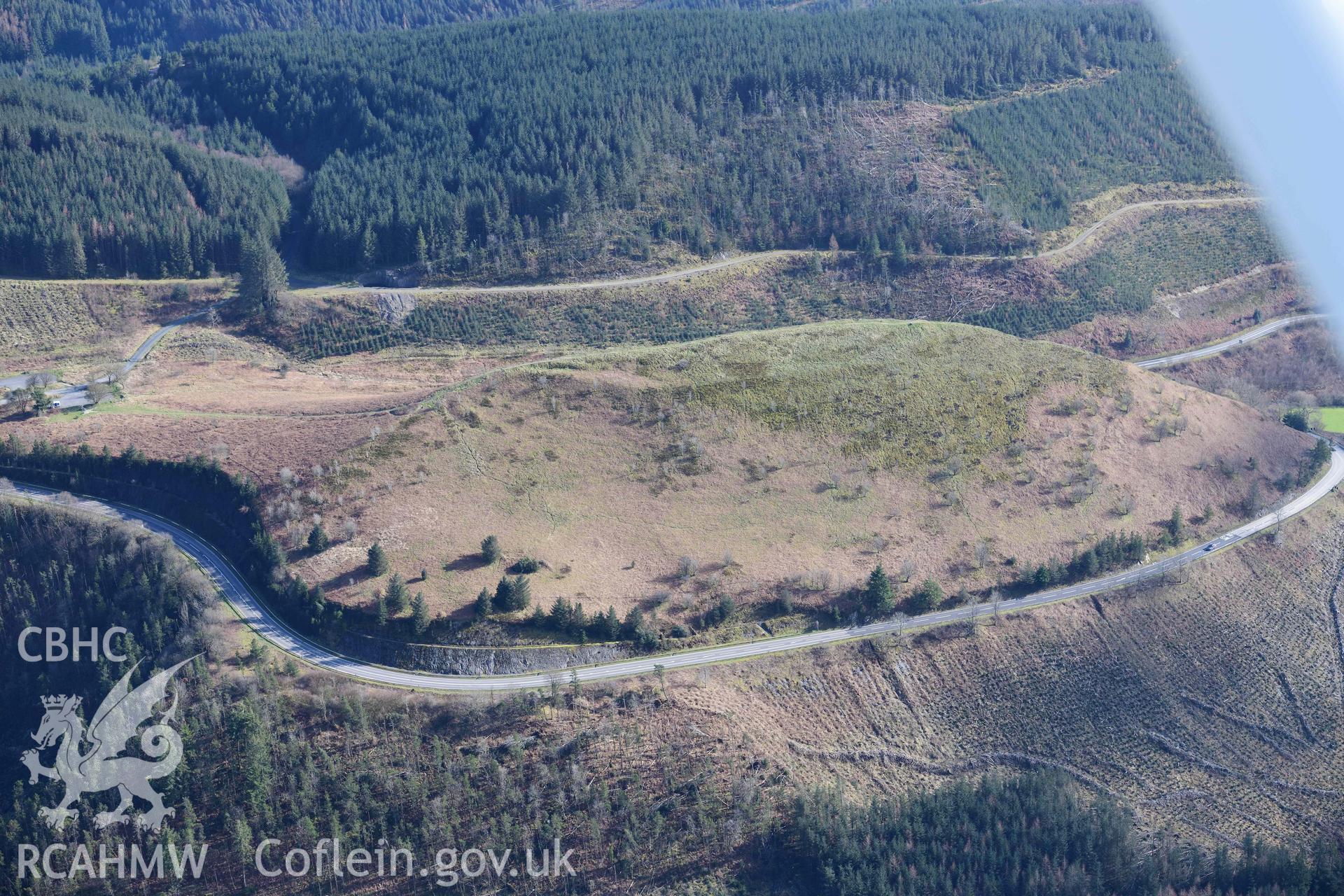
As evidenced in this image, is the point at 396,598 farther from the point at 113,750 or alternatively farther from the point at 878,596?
the point at 878,596

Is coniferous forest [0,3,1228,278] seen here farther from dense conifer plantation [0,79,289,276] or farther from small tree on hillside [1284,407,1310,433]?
small tree on hillside [1284,407,1310,433]

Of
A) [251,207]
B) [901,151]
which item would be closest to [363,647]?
[251,207]

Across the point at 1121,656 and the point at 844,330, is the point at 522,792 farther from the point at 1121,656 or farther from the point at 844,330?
the point at 844,330

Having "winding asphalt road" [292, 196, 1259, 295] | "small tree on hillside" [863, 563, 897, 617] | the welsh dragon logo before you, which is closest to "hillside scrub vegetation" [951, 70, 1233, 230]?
"winding asphalt road" [292, 196, 1259, 295]

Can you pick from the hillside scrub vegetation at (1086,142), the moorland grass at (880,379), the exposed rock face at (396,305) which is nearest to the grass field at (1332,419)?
the moorland grass at (880,379)

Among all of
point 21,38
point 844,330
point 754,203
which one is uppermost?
point 21,38

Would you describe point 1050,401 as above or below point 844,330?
below

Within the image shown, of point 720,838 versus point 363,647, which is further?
point 363,647
